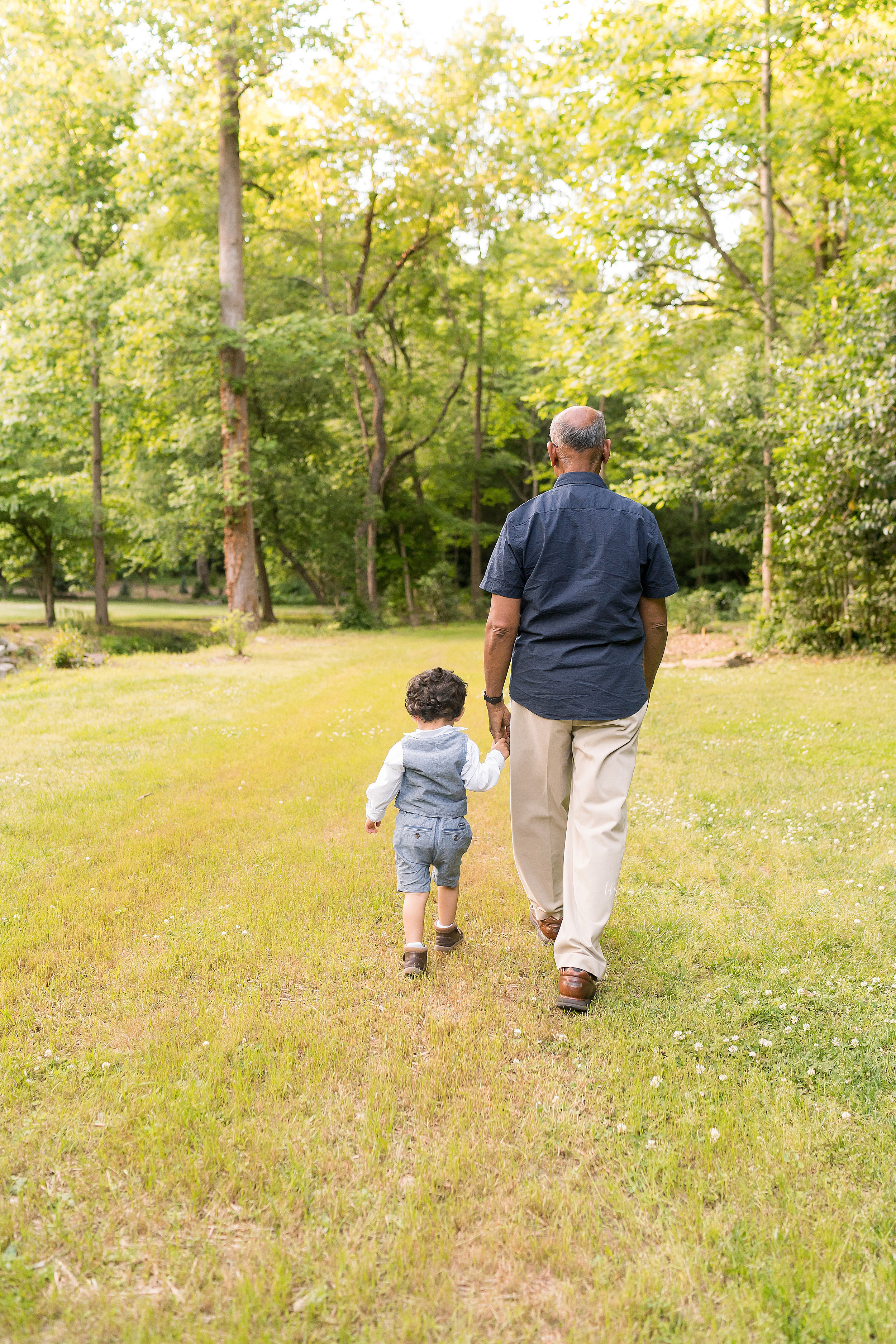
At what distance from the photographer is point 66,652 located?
544 inches

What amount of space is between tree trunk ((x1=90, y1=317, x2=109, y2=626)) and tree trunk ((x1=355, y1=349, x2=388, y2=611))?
7983 mm

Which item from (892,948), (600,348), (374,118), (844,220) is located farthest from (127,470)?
(892,948)

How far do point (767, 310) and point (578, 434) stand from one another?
14528 mm

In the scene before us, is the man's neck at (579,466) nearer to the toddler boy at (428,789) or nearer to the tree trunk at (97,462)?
the toddler boy at (428,789)

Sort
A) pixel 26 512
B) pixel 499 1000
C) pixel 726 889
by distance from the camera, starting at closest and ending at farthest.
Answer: pixel 499 1000 < pixel 726 889 < pixel 26 512

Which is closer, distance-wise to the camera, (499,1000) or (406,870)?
(499,1000)

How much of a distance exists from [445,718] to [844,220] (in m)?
16.8

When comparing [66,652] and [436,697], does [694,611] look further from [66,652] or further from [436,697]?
[436,697]

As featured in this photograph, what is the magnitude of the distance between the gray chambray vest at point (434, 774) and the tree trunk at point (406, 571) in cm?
2625

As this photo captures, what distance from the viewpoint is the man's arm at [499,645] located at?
3.43 meters

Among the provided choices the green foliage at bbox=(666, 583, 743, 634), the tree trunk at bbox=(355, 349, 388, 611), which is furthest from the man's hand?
the tree trunk at bbox=(355, 349, 388, 611)

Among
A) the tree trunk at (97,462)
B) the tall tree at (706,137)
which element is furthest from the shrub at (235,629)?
the tall tree at (706,137)

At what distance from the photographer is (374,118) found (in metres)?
22.8

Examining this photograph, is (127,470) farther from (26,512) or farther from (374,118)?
(374,118)
